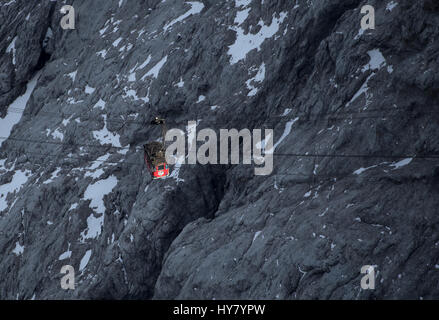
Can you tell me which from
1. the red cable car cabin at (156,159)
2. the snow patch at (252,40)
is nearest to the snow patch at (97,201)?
the red cable car cabin at (156,159)

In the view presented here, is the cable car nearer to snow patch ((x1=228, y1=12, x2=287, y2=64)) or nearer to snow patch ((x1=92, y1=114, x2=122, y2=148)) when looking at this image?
snow patch ((x1=228, y1=12, x2=287, y2=64))

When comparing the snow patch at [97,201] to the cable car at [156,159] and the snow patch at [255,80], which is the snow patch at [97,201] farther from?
the snow patch at [255,80]

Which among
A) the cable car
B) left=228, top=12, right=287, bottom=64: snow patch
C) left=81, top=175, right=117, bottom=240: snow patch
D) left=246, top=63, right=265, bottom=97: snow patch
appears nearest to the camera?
the cable car

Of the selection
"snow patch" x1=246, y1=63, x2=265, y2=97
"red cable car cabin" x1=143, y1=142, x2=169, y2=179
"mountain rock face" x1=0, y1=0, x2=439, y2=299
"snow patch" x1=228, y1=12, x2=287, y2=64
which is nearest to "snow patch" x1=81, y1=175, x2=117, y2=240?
"mountain rock face" x1=0, y1=0, x2=439, y2=299

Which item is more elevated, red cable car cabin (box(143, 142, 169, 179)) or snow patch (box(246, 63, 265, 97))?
red cable car cabin (box(143, 142, 169, 179))

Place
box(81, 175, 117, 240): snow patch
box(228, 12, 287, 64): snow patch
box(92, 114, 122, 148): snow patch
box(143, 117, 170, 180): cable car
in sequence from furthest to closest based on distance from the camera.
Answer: box(92, 114, 122, 148): snow patch < box(81, 175, 117, 240): snow patch < box(228, 12, 287, 64): snow patch < box(143, 117, 170, 180): cable car

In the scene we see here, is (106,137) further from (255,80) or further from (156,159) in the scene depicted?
(156,159)

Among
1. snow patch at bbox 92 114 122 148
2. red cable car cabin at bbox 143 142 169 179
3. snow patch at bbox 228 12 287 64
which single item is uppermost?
red cable car cabin at bbox 143 142 169 179

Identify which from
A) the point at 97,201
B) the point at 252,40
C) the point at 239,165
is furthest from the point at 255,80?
the point at 97,201

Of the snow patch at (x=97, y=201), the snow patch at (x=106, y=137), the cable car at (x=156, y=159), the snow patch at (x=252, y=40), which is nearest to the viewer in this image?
the cable car at (x=156, y=159)
